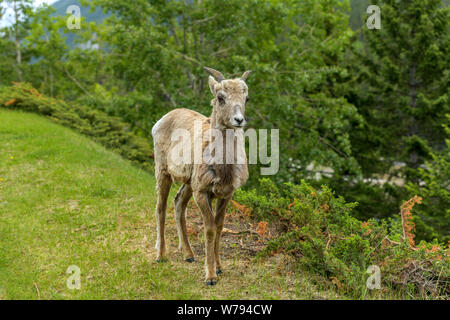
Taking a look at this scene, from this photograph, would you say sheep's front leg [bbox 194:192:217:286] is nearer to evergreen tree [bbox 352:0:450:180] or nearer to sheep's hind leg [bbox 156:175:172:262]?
sheep's hind leg [bbox 156:175:172:262]

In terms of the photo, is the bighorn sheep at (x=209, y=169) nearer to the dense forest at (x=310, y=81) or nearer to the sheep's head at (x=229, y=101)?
the sheep's head at (x=229, y=101)

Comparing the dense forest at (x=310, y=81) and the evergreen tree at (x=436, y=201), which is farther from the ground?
the dense forest at (x=310, y=81)

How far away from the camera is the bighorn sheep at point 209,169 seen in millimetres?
5066

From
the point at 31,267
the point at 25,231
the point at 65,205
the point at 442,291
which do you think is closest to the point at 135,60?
the point at 65,205

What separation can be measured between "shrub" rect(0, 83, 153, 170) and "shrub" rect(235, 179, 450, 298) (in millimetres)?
8699

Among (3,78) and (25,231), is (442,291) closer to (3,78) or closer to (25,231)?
(25,231)

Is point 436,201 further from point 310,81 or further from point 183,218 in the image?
point 183,218

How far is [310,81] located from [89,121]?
922 cm

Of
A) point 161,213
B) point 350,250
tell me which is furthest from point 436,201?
point 161,213

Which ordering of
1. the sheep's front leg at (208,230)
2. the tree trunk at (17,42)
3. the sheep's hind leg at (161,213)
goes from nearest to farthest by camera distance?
the sheep's front leg at (208,230)
the sheep's hind leg at (161,213)
the tree trunk at (17,42)

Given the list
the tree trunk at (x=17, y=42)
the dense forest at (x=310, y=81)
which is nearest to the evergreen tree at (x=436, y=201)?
the dense forest at (x=310, y=81)

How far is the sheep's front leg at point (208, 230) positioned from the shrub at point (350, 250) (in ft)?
3.59

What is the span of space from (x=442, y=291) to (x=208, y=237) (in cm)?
325

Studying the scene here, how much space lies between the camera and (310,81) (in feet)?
50.2
